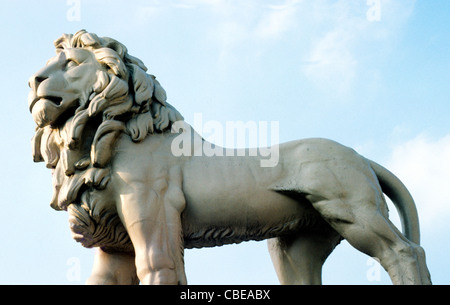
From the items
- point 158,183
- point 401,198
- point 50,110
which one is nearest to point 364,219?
point 401,198

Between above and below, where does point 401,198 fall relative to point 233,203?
above

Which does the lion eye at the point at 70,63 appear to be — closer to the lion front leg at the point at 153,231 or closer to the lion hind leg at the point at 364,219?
the lion front leg at the point at 153,231

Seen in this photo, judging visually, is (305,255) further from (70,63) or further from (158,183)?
(70,63)

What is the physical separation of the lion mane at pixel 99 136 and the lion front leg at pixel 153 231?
0.71 feet

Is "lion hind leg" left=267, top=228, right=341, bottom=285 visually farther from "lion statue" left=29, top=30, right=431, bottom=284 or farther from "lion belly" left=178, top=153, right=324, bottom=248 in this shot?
"lion belly" left=178, top=153, right=324, bottom=248

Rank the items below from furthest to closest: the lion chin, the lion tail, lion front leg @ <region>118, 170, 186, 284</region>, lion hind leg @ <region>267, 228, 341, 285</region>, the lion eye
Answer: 1. lion hind leg @ <region>267, 228, 341, 285</region>
2. the lion tail
3. the lion eye
4. the lion chin
5. lion front leg @ <region>118, 170, 186, 284</region>

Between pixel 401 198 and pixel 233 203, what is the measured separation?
1.28 metres

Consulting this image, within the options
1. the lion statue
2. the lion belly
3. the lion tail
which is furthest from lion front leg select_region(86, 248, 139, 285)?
the lion tail

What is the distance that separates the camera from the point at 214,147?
5.25 meters

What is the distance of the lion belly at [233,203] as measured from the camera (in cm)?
503

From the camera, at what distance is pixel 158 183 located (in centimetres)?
491

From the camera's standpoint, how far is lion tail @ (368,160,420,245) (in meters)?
5.35

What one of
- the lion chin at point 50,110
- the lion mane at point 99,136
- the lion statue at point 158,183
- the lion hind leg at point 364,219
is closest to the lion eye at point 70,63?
the lion statue at point 158,183
